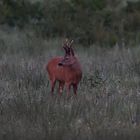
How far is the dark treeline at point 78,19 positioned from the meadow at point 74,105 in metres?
6.86

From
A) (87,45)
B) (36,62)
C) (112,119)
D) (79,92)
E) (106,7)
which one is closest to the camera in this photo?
(112,119)

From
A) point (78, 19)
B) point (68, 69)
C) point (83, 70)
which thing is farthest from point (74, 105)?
point (78, 19)

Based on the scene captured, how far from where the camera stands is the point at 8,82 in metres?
10.8

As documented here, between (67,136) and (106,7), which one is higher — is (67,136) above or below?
below

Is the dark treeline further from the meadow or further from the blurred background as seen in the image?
the meadow

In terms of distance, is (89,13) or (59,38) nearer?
(59,38)

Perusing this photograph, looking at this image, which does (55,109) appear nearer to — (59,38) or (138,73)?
(138,73)

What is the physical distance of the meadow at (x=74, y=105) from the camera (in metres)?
7.24

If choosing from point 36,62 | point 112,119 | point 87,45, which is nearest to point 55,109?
point 112,119

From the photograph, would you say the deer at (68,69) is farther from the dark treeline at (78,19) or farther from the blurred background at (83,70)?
the dark treeline at (78,19)

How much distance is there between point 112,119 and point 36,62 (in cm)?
574

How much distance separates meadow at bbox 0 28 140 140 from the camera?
724 centimetres

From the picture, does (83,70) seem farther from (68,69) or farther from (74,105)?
(74,105)

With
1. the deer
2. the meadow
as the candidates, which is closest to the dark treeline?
the meadow
